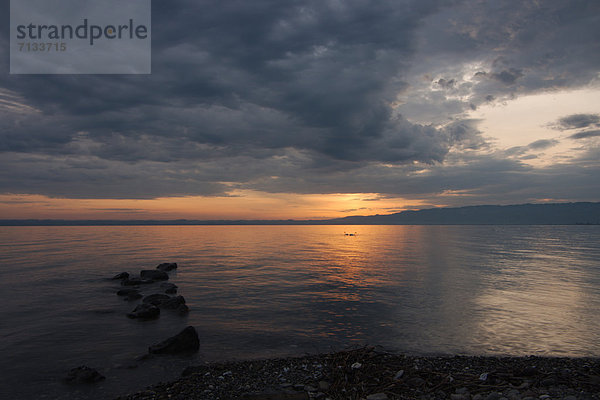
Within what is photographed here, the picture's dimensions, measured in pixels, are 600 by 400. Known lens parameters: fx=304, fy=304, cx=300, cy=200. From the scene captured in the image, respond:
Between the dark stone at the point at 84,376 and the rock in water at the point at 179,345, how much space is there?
2828mm

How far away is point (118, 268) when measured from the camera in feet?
145

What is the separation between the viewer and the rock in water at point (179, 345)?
14914 millimetres

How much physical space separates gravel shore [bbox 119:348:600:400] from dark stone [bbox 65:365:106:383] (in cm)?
283

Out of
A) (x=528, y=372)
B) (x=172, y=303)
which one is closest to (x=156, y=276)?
(x=172, y=303)

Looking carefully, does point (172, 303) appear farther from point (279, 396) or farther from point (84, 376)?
point (279, 396)

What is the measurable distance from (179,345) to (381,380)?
9906mm

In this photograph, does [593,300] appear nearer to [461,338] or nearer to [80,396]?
[461,338]

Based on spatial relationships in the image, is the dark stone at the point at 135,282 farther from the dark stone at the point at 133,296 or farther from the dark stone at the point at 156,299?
the dark stone at the point at 156,299

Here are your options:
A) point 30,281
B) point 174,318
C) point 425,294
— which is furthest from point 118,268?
point 425,294

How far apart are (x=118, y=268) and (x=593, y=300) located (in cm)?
5499

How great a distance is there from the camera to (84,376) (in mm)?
12086

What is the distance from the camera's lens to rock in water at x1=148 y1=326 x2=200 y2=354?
1491 centimetres

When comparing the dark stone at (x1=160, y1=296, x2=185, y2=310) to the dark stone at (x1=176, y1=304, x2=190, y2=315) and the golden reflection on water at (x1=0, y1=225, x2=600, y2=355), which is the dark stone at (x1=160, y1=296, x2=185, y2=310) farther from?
the golden reflection on water at (x1=0, y1=225, x2=600, y2=355)

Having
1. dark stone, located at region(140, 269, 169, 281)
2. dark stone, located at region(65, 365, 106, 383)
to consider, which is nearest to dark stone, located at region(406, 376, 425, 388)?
dark stone, located at region(65, 365, 106, 383)
